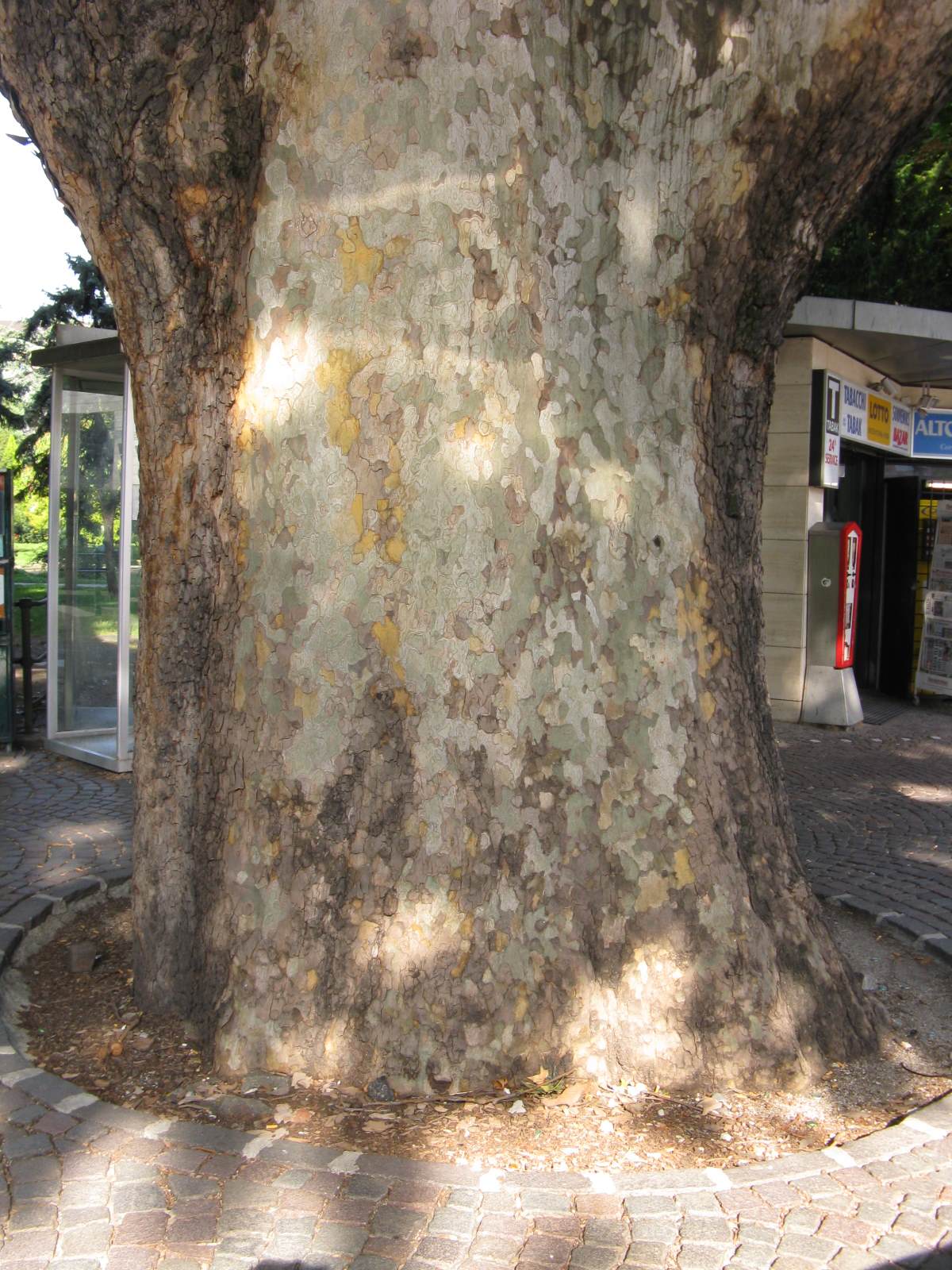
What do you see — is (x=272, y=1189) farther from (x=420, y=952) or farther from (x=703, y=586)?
(x=703, y=586)

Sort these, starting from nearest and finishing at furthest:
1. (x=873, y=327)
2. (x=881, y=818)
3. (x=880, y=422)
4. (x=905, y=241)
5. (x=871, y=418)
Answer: (x=881, y=818) < (x=873, y=327) < (x=871, y=418) < (x=880, y=422) < (x=905, y=241)

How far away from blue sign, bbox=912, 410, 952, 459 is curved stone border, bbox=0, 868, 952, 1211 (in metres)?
11.2

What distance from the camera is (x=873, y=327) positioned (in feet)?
33.0

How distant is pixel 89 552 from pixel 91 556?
0.11ft

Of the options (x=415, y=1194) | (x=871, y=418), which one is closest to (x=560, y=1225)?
(x=415, y=1194)

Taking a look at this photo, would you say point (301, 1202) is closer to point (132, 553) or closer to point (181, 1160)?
point (181, 1160)

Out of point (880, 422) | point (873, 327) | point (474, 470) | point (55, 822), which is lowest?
point (55, 822)

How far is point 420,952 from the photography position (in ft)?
10.8

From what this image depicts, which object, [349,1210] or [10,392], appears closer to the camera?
[349,1210]

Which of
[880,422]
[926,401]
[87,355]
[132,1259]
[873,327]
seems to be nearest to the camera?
[132,1259]

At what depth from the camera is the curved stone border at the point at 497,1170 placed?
2.93 metres

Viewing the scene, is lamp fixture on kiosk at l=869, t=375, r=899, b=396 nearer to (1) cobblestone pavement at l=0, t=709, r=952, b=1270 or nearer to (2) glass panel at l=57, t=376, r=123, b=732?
(2) glass panel at l=57, t=376, r=123, b=732

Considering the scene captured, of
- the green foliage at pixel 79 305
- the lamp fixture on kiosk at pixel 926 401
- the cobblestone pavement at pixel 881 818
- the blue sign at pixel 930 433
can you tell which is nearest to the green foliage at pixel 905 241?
the lamp fixture on kiosk at pixel 926 401

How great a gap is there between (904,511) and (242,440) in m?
11.0
